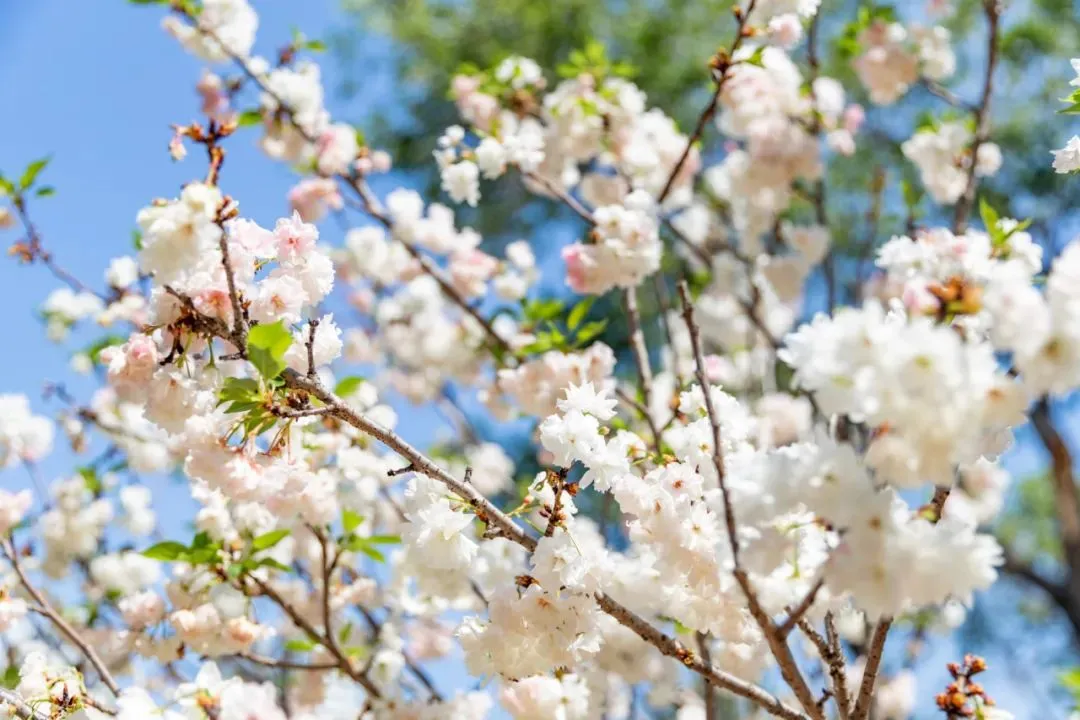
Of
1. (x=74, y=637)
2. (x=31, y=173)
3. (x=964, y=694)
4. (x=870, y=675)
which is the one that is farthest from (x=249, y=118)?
(x=964, y=694)

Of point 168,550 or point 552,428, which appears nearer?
point 552,428

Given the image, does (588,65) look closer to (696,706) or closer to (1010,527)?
(696,706)

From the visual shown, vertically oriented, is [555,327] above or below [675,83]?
below

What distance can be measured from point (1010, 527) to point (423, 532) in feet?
36.5

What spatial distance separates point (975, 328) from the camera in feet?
4.81

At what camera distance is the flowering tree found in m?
1.13

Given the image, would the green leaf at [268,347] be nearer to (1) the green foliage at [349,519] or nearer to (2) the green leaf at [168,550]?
(2) the green leaf at [168,550]

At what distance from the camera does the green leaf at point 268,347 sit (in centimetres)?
143

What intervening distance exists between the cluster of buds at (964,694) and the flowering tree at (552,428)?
1 centimetres

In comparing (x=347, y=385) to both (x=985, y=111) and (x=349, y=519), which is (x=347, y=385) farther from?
(x=985, y=111)

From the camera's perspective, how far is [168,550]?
2139mm

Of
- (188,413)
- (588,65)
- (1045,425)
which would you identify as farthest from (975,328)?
(1045,425)

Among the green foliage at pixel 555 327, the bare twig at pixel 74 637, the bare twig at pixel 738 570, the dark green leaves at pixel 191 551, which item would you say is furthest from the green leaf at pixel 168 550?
the bare twig at pixel 738 570

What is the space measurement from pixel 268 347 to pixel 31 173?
6.38 ft
